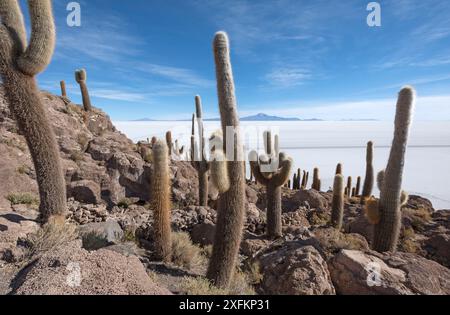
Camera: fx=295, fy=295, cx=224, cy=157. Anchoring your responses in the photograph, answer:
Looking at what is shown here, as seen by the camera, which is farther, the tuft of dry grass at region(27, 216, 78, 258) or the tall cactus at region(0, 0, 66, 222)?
the tall cactus at region(0, 0, 66, 222)

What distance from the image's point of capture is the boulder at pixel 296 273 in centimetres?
500

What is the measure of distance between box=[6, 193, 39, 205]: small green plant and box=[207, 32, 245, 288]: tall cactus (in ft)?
20.5

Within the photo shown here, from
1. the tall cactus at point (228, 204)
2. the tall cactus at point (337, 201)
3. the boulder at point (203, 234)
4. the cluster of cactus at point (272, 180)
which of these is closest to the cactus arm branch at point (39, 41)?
the tall cactus at point (228, 204)

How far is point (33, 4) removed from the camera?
6191 millimetres

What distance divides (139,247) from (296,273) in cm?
428

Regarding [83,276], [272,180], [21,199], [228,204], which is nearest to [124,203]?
[21,199]

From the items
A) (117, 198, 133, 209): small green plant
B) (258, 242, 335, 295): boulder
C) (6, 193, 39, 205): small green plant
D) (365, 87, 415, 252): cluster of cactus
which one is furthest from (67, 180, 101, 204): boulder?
(365, 87, 415, 252): cluster of cactus

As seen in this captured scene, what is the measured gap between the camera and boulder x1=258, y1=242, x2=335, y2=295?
5000 millimetres

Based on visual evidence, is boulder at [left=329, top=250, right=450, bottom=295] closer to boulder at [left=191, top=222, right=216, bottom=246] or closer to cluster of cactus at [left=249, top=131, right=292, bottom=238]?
boulder at [left=191, top=222, right=216, bottom=246]
